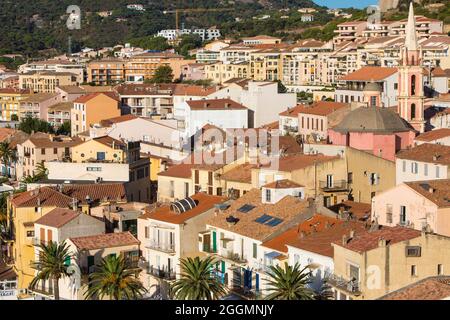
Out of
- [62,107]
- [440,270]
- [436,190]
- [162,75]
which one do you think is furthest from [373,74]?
[162,75]

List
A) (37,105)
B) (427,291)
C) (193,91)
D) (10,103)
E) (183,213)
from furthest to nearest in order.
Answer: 1. (10,103)
2. (37,105)
3. (193,91)
4. (183,213)
5. (427,291)

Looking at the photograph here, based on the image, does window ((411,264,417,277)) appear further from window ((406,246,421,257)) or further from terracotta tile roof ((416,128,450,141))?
terracotta tile roof ((416,128,450,141))

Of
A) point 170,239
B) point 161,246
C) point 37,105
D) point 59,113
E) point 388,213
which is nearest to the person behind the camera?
→ point 388,213

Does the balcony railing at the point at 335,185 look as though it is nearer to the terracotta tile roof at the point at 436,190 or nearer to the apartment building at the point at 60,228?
the terracotta tile roof at the point at 436,190

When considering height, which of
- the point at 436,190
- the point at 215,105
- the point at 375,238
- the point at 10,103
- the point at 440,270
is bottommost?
the point at 10,103

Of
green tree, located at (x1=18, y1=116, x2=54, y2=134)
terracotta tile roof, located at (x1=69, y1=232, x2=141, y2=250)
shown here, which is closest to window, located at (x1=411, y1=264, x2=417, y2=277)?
terracotta tile roof, located at (x1=69, y1=232, x2=141, y2=250)

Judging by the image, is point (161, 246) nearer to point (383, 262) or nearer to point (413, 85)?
point (383, 262)
